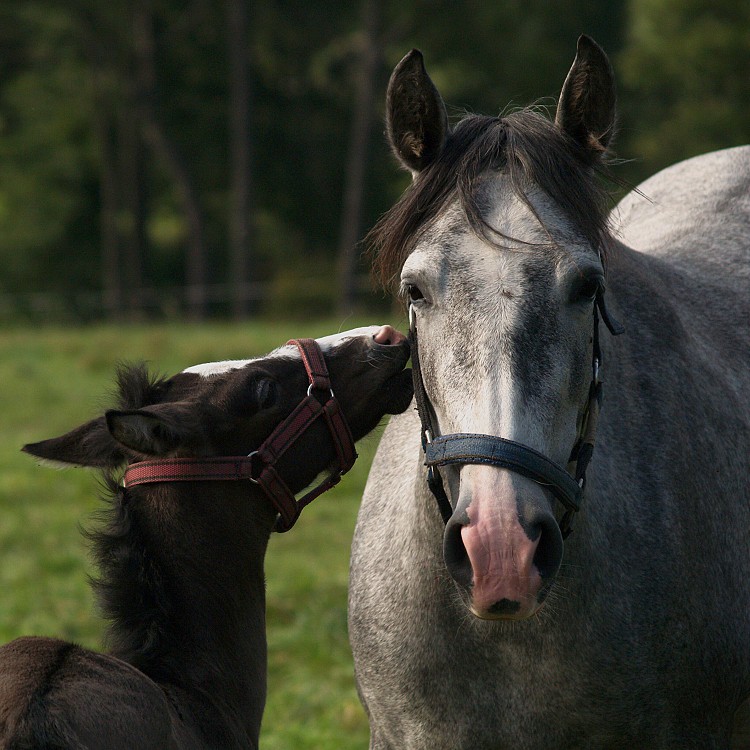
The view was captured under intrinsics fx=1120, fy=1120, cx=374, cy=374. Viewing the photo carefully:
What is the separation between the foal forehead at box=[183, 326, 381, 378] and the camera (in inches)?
143

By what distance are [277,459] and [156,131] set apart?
28142 mm

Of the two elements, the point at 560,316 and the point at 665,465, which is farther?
the point at 665,465

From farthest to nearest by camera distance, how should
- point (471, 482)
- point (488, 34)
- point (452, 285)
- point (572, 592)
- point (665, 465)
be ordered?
point (488, 34)
point (665, 465)
point (572, 592)
point (452, 285)
point (471, 482)

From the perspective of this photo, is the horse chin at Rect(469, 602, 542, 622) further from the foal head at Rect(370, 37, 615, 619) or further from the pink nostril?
the pink nostril

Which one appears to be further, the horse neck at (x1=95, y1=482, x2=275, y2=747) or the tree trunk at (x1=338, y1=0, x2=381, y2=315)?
A: the tree trunk at (x1=338, y1=0, x2=381, y2=315)

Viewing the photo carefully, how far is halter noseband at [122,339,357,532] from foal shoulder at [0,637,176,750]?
0.63m

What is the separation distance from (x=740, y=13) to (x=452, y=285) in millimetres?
28391

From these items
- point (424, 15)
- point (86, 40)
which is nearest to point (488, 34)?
point (424, 15)

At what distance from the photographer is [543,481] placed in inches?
108

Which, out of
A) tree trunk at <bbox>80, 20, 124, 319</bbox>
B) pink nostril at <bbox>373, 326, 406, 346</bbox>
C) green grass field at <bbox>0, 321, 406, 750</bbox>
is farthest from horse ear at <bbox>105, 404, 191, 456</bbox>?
tree trunk at <bbox>80, 20, 124, 319</bbox>

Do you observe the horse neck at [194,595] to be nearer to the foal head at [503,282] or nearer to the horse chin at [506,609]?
the foal head at [503,282]

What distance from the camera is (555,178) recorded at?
303 centimetres

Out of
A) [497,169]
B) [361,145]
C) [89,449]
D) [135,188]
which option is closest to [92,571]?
[89,449]

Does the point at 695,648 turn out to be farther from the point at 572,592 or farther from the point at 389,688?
the point at 389,688
